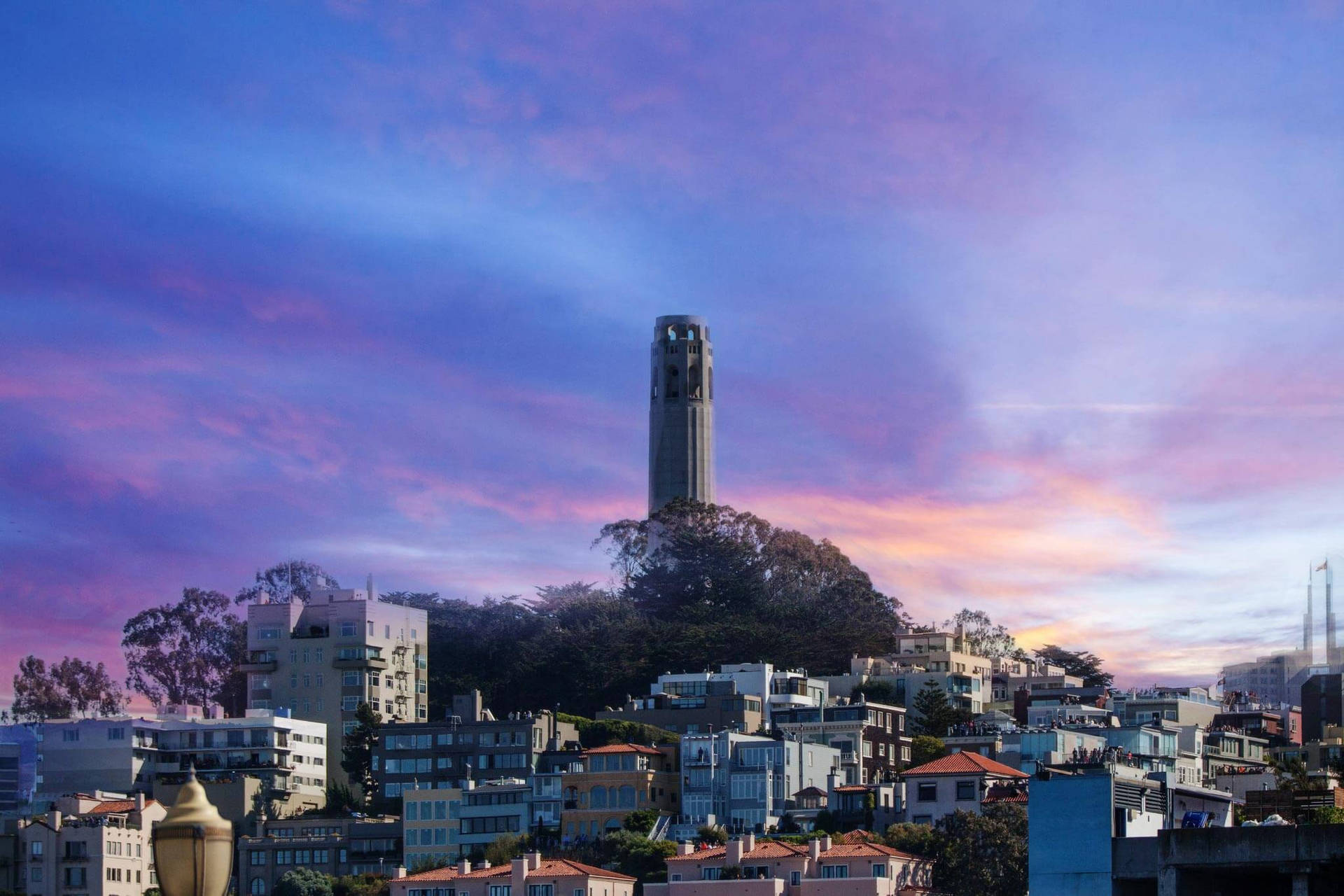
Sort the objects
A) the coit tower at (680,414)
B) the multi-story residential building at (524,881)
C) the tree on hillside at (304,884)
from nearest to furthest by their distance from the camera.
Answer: the multi-story residential building at (524,881), the tree on hillside at (304,884), the coit tower at (680,414)

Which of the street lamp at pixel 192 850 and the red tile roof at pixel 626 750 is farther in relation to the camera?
the red tile roof at pixel 626 750

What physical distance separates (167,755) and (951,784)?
142ft

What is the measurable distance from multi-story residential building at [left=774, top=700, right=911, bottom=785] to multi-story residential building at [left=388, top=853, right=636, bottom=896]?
724 inches

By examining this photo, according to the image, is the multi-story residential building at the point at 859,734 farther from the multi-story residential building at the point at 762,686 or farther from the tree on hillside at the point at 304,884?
the tree on hillside at the point at 304,884

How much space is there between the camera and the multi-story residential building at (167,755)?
4309 inches

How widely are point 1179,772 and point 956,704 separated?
2463cm

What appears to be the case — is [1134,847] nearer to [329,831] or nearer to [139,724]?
[329,831]

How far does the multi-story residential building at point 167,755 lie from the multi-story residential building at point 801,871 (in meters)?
31.9

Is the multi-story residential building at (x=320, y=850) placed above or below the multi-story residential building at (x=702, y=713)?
below

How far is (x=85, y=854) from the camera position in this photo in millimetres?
95562

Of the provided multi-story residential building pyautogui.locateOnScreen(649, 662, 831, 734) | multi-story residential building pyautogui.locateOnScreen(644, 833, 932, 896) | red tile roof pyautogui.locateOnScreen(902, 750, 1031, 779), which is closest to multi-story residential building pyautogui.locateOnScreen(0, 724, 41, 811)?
multi-story residential building pyautogui.locateOnScreen(649, 662, 831, 734)

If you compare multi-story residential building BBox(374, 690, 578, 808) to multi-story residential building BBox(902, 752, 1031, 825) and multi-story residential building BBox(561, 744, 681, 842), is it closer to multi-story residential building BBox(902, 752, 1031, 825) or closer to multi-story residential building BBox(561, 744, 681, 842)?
multi-story residential building BBox(561, 744, 681, 842)

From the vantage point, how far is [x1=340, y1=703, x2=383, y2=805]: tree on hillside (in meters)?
112

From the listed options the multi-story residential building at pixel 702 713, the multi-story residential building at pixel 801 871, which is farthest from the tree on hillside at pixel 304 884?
the multi-story residential building at pixel 702 713
